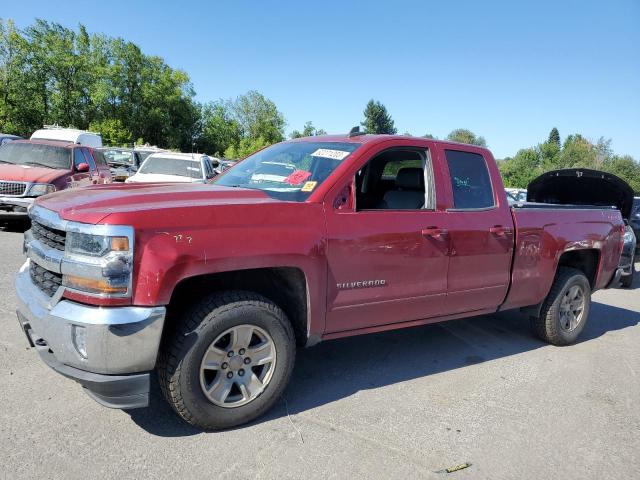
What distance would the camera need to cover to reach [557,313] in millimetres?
5082

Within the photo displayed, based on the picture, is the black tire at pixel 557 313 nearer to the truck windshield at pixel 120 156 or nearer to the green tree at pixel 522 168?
the truck windshield at pixel 120 156

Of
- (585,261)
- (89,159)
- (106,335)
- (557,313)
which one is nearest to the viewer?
(106,335)

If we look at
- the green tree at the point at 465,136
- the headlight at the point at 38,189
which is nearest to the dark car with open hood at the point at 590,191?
the headlight at the point at 38,189

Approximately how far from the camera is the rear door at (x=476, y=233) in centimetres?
405

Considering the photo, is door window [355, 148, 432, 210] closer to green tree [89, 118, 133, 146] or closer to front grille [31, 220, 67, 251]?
front grille [31, 220, 67, 251]

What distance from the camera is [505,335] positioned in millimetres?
5547

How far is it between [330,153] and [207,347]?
1762 mm

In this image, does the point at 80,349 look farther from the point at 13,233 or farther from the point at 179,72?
the point at 179,72

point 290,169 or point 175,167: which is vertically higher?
point 175,167

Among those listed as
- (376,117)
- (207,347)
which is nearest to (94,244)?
(207,347)

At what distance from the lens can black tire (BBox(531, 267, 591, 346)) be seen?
5.06 meters

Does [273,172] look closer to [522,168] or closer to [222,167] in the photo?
[222,167]

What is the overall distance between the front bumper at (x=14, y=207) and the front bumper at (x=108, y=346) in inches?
288

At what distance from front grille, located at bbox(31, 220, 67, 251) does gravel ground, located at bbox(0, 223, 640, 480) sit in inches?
43.2
